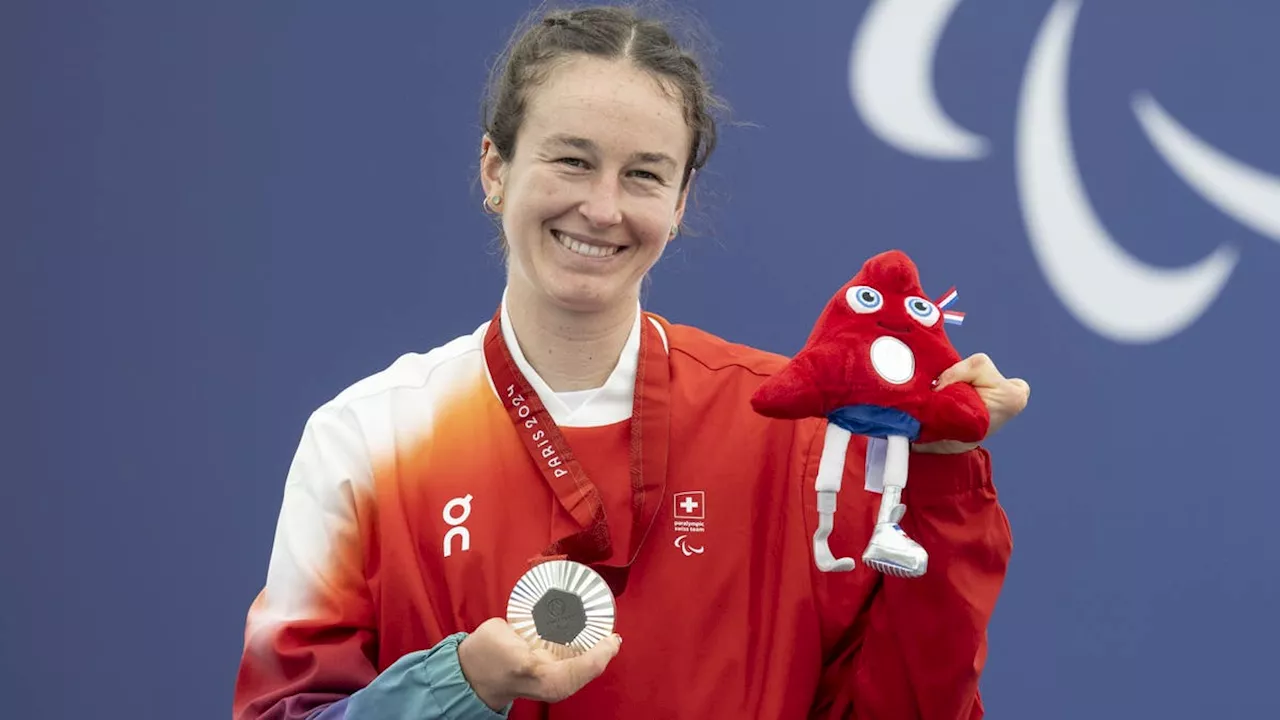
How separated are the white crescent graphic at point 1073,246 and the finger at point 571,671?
4.88 ft

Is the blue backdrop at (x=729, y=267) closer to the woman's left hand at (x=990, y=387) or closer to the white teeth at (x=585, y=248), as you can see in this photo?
the white teeth at (x=585, y=248)

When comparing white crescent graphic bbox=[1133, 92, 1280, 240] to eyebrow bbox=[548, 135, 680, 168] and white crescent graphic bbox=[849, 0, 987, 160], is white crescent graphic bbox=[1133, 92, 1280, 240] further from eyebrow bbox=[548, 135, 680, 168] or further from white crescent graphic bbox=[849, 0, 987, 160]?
eyebrow bbox=[548, 135, 680, 168]

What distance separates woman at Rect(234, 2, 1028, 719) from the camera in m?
1.38

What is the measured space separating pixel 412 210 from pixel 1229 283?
130cm

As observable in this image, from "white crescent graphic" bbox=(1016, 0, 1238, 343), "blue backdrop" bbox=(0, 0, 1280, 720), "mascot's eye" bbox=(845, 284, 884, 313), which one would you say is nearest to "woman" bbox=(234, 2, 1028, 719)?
"mascot's eye" bbox=(845, 284, 884, 313)

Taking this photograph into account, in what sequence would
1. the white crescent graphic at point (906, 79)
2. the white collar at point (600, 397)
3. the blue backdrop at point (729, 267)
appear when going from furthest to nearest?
the white crescent graphic at point (906, 79) < the blue backdrop at point (729, 267) < the white collar at point (600, 397)

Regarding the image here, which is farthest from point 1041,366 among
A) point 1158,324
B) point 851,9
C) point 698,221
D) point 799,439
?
point 799,439

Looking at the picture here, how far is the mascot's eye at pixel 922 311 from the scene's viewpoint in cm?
124

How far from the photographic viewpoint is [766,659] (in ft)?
4.60

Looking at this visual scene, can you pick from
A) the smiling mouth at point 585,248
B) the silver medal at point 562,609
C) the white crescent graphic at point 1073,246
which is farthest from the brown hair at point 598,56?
the white crescent graphic at point 1073,246

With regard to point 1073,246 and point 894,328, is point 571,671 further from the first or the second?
point 1073,246

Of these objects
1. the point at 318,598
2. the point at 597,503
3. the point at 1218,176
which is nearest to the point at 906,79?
the point at 1218,176

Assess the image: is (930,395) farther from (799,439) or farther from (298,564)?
(298,564)

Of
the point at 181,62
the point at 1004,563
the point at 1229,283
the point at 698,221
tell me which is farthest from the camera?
the point at 1229,283
